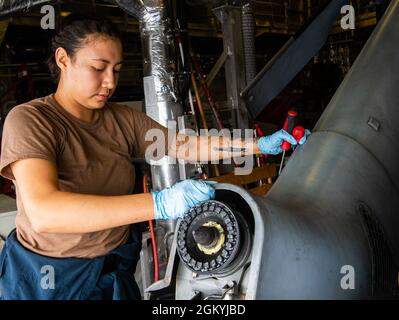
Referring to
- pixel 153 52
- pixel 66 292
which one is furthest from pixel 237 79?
pixel 66 292

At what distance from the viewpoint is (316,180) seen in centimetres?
120

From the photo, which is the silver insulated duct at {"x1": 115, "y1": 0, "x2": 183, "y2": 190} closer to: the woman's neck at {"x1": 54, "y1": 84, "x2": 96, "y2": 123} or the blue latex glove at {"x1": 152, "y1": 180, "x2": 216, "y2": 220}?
the woman's neck at {"x1": 54, "y1": 84, "x2": 96, "y2": 123}

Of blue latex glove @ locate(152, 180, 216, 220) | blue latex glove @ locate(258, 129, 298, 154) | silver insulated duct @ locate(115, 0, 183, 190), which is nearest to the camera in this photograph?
blue latex glove @ locate(152, 180, 216, 220)

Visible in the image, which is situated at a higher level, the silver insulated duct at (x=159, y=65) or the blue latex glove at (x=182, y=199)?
the silver insulated duct at (x=159, y=65)

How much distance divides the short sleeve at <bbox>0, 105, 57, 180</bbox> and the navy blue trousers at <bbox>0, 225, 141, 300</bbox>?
0.29m

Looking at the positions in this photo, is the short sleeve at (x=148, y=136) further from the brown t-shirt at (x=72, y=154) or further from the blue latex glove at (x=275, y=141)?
the blue latex glove at (x=275, y=141)

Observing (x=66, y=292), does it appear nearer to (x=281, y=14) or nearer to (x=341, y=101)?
(x=341, y=101)

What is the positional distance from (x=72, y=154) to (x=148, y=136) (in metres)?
0.36

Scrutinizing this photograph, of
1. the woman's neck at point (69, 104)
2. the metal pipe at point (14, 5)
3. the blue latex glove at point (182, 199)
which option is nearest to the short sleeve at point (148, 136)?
the woman's neck at point (69, 104)

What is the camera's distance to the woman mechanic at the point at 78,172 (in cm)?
102

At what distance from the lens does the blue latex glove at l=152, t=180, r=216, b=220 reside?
3.19 ft

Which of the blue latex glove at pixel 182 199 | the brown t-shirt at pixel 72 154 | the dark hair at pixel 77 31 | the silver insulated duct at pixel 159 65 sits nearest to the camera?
the blue latex glove at pixel 182 199

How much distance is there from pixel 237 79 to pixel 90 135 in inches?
83.5

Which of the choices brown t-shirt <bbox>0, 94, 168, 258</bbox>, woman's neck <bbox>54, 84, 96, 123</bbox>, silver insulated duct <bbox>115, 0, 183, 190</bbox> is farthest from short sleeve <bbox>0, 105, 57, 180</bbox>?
silver insulated duct <bbox>115, 0, 183, 190</bbox>
